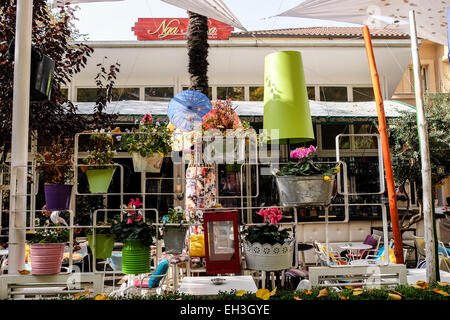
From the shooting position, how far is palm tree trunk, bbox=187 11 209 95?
575 cm

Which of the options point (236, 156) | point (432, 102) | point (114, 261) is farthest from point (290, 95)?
point (432, 102)

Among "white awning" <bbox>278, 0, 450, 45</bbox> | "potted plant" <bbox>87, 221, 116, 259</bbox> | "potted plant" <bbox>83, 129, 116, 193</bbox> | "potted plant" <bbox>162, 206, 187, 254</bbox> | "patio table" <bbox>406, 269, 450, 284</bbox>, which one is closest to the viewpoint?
"potted plant" <bbox>87, 221, 116, 259</bbox>

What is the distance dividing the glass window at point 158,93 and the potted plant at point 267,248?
30.3 feet

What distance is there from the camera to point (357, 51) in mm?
11477

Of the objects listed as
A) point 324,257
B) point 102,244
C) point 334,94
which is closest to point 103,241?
point 102,244

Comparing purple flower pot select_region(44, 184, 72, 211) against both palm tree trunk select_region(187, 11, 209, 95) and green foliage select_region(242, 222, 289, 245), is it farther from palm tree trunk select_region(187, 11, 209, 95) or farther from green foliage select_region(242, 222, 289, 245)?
palm tree trunk select_region(187, 11, 209, 95)

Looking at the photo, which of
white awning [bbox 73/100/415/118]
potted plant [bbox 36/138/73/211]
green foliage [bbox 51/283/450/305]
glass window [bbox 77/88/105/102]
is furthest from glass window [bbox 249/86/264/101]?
green foliage [bbox 51/283/450/305]

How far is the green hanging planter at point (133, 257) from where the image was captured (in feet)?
8.62

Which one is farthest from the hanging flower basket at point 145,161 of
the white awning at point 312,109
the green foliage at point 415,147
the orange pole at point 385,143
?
the green foliage at point 415,147

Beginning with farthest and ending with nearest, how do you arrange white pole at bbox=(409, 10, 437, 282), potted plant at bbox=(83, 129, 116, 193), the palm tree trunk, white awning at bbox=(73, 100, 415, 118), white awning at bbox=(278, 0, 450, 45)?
1. white awning at bbox=(73, 100, 415, 118)
2. the palm tree trunk
3. white awning at bbox=(278, 0, 450, 45)
4. potted plant at bbox=(83, 129, 116, 193)
5. white pole at bbox=(409, 10, 437, 282)

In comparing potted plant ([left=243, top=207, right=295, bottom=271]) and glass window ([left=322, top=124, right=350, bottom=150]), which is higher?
glass window ([left=322, top=124, right=350, bottom=150])

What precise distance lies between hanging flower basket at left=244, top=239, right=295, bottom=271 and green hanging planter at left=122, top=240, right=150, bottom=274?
0.76 m
